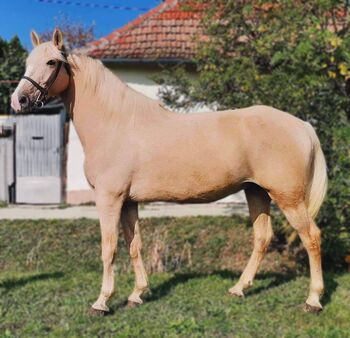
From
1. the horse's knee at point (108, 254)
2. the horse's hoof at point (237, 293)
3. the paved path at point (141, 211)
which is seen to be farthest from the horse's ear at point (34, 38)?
the paved path at point (141, 211)

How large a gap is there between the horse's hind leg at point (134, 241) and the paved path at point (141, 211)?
225 inches

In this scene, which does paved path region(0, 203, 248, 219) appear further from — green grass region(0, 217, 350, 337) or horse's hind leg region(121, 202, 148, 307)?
horse's hind leg region(121, 202, 148, 307)

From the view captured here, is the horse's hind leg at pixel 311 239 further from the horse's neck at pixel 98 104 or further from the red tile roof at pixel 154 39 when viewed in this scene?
the red tile roof at pixel 154 39

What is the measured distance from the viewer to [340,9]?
22.2 feet

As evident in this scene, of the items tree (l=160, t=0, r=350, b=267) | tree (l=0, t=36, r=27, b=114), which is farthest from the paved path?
tree (l=0, t=36, r=27, b=114)

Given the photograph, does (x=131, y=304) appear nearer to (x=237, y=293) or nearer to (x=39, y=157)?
(x=237, y=293)

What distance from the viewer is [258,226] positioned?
4609 millimetres

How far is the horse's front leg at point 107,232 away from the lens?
3.96 m

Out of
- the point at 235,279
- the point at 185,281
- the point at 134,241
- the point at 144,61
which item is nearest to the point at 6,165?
the point at 144,61

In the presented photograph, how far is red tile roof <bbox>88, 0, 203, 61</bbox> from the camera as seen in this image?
11.2 meters

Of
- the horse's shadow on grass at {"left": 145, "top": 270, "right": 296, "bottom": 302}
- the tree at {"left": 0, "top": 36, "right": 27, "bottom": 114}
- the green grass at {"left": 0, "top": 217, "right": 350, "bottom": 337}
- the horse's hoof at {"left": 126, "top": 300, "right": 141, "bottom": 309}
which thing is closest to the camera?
the green grass at {"left": 0, "top": 217, "right": 350, "bottom": 337}

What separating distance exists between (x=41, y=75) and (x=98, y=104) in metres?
0.53

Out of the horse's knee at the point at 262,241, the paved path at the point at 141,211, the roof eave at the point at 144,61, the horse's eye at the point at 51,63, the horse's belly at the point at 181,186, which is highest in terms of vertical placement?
the horse's eye at the point at 51,63

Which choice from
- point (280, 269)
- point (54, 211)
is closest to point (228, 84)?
point (280, 269)
